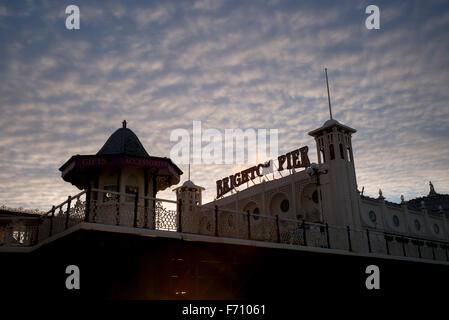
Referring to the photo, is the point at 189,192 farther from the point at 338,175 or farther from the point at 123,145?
the point at 123,145

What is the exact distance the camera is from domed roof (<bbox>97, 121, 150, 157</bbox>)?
19516 millimetres

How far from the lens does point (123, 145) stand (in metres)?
19.6

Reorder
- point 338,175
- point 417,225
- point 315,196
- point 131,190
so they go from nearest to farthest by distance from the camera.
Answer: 1. point 131,190
2. point 338,175
3. point 315,196
4. point 417,225

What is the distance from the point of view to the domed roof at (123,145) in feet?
A: 64.0

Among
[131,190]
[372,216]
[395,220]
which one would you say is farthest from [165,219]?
[395,220]

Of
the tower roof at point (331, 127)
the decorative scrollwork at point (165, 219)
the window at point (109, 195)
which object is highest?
the tower roof at point (331, 127)

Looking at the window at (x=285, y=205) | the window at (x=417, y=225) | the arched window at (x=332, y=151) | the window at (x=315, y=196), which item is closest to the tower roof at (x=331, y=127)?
the arched window at (x=332, y=151)

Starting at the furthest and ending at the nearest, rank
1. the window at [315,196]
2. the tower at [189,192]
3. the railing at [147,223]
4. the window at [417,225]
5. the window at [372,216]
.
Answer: the tower at [189,192], the window at [417,225], the window at [372,216], the window at [315,196], the railing at [147,223]

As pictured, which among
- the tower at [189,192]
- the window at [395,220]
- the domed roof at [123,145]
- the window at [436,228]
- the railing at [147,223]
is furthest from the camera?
the window at [436,228]

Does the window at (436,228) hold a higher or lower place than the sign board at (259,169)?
lower

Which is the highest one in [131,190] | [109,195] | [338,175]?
[338,175]

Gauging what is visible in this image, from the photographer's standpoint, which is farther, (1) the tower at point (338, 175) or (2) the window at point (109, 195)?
(1) the tower at point (338, 175)

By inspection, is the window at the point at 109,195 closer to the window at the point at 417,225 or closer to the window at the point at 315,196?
the window at the point at 315,196
